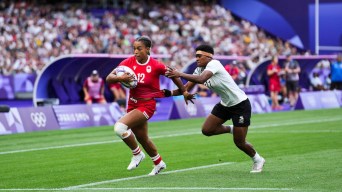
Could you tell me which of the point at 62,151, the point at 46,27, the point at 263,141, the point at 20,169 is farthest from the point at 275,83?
the point at 20,169

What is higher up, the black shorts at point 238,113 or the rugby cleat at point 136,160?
the black shorts at point 238,113

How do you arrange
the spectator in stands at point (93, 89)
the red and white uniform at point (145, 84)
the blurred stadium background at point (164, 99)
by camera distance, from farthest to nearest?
the spectator in stands at point (93, 89) < the blurred stadium background at point (164, 99) < the red and white uniform at point (145, 84)

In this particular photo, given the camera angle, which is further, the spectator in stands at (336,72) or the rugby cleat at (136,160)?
the spectator in stands at (336,72)

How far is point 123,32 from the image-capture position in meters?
42.3

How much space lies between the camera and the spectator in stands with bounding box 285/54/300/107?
36.8 m

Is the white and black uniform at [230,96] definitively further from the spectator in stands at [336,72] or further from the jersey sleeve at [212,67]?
the spectator in stands at [336,72]

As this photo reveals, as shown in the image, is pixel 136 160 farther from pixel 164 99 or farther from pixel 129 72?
pixel 164 99

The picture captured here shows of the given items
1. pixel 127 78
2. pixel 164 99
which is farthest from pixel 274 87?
pixel 127 78

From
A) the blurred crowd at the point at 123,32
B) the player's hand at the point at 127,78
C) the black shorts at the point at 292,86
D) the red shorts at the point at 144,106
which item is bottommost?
the black shorts at the point at 292,86

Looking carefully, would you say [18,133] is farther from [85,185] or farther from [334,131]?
[85,185]

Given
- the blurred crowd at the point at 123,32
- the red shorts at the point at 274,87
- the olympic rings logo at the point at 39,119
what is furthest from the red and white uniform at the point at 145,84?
the red shorts at the point at 274,87

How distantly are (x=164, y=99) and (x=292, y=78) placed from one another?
5.68 meters

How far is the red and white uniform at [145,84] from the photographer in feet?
44.6

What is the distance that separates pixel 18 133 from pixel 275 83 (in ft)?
47.5
